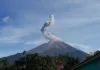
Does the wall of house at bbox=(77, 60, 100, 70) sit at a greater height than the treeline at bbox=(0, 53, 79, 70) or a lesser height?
lesser

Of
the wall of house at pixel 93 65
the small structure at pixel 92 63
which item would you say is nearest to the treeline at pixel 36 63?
the small structure at pixel 92 63

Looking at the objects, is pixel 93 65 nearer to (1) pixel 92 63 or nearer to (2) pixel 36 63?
(1) pixel 92 63

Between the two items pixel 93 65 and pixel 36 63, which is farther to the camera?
pixel 36 63

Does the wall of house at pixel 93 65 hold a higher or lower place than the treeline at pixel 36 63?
lower

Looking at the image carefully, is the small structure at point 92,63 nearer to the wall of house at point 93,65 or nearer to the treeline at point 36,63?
the wall of house at point 93,65

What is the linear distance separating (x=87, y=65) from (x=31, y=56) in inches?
1779

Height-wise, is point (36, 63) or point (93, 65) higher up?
point (36, 63)

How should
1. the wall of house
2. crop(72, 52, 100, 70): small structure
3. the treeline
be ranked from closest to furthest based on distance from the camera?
1. crop(72, 52, 100, 70): small structure
2. the wall of house
3. the treeline

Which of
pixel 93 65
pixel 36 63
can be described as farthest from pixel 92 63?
pixel 36 63

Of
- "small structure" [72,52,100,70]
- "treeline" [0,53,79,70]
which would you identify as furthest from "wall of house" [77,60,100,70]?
"treeline" [0,53,79,70]

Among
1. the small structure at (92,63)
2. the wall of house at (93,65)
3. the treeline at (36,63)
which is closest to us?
the small structure at (92,63)

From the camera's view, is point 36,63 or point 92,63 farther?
point 36,63

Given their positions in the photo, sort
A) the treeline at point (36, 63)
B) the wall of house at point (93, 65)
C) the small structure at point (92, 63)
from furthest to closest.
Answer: the treeline at point (36, 63) < the wall of house at point (93, 65) < the small structure at point (92, 63)

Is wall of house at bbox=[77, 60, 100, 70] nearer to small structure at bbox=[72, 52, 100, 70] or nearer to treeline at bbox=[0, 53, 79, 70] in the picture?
small structure at bbox=[72, 52, 100, 70]
